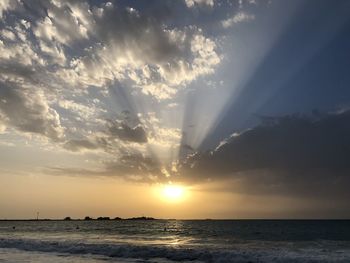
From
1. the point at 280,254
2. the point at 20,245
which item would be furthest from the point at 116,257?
the point at 20,245

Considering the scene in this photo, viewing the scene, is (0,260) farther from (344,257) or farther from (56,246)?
(344,257)

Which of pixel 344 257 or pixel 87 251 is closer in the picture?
pixel 344 257

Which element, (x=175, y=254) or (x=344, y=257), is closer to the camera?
(x=344, y=257)

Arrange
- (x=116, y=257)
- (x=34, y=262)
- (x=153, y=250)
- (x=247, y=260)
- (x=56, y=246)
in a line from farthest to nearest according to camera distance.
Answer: (x=56, y=246) < (x=153, y=250) < (x=116, y=257) < (x=247, y=260) < (x=34, y=262)

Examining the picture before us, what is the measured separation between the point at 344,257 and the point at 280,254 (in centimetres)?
544

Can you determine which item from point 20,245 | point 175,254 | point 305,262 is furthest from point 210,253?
point 20,245

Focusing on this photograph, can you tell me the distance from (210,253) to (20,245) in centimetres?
2468

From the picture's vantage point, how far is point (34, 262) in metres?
31.4

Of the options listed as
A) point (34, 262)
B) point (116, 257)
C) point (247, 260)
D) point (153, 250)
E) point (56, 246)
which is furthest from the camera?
point (56, 246)

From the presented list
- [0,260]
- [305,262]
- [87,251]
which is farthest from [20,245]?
[305,262]

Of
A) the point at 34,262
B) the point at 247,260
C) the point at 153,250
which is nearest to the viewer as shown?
the point at 34,262

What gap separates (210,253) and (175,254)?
3288mm

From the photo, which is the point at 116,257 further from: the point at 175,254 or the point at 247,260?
the point at 247,260

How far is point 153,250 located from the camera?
41406 mm
